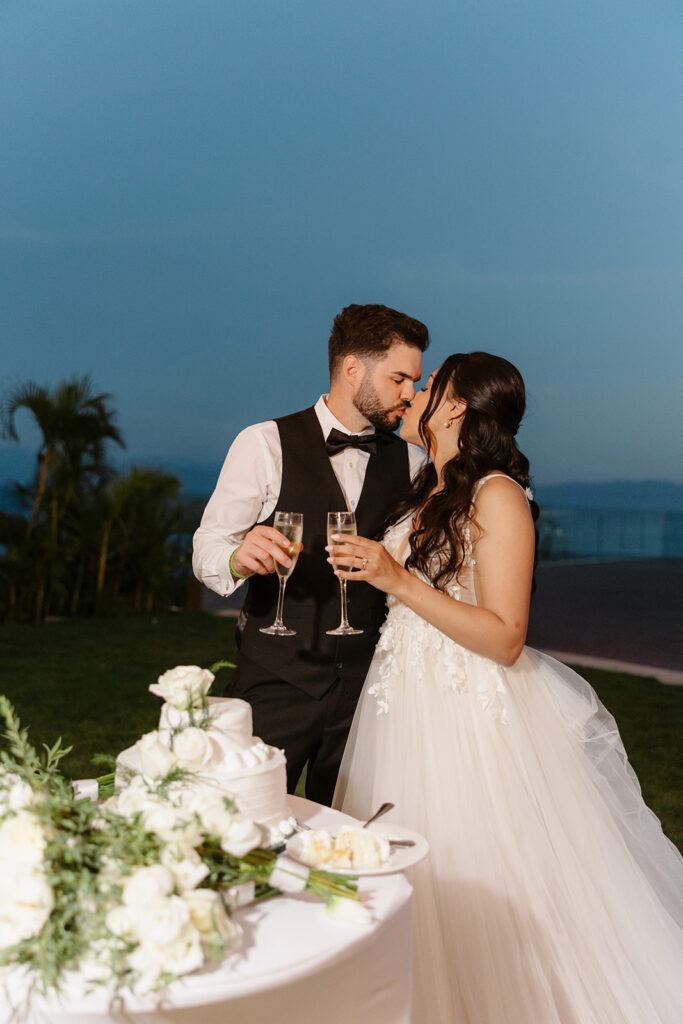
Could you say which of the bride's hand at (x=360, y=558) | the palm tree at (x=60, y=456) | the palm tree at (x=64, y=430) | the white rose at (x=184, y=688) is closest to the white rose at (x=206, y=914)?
the white rose at (x=184, y=688)

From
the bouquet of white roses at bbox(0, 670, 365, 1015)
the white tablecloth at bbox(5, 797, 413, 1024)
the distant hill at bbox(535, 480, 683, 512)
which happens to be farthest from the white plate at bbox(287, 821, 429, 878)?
the distant hill at bbox(535, 480, 683, 512)

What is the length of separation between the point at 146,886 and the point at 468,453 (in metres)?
1.65

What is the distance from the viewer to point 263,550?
2328 millimetres

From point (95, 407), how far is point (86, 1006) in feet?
30.7

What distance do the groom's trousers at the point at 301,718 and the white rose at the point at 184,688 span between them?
3.84ft

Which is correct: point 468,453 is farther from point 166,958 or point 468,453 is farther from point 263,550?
point 166,958

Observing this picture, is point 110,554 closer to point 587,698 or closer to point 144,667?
point 144,667

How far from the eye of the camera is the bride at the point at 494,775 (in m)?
2.12

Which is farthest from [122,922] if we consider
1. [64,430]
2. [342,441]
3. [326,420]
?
[64,430]

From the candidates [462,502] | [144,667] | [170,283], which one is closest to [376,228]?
[170,283]

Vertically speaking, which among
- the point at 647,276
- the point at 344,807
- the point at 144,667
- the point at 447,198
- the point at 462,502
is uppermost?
the point at 447,198

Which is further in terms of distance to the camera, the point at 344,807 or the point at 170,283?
the point at 170,283

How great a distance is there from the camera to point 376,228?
1452 inches

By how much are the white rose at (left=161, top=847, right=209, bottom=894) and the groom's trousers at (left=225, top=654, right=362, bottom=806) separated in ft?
4.90
